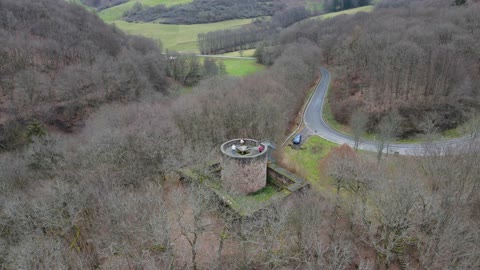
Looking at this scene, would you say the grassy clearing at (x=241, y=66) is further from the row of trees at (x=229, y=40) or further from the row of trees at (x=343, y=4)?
the row of trees at (x=343, y=4)

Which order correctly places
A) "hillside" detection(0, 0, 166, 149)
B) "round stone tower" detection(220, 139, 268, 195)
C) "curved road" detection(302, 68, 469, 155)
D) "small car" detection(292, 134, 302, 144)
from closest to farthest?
"round stone tower" detection(220, 139, 268, 195) → "curved road" detection(302, 68, 469, 155) → "small car" detection(292, 134, 302, 144) → "hillside" detection(0, 0, 166, 149)

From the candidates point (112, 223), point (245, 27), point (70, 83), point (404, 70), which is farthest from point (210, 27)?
point (112, 223)

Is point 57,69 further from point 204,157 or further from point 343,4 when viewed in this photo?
point 343,4

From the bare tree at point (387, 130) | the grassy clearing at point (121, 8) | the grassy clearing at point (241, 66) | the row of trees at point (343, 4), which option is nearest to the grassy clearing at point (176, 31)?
the grassy clearing at point (121, 8)

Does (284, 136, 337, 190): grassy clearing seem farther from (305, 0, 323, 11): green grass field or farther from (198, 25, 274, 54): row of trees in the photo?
(305, 0, 323, 11): green grass field

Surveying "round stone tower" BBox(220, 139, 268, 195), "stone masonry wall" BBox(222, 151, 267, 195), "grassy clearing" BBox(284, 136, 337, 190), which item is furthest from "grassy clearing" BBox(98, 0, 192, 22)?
"stone masonry wall" BBox(222, 151, 267, 195)

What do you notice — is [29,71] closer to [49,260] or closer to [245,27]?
[49,260]

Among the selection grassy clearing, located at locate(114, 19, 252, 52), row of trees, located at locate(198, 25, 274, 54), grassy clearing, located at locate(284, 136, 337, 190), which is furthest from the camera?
grassy clearing, located at locate(114, 19, 252, 52)
